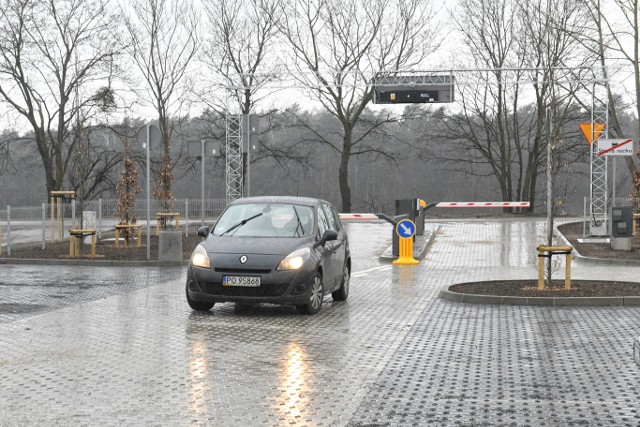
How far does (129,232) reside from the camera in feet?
89.2

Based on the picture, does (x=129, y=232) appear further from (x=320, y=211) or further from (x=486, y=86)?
(x=486, y=86)

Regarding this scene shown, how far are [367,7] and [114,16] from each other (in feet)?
43.3

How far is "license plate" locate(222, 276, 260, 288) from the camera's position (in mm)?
12297

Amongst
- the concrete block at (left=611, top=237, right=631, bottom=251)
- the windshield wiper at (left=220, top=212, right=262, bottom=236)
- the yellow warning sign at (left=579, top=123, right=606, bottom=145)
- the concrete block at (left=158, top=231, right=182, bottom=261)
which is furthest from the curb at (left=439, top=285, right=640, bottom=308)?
the yellow warning sign at (left=579, top=123, right=606, bottom=145)

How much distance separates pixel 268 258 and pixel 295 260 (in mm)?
339

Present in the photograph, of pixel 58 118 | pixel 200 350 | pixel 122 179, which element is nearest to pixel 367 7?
pixel 58 118

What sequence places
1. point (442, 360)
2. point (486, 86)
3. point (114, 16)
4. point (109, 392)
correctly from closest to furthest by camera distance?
point (109, 392)
point (442, 360)
point (114, 16)
point (486, 86)

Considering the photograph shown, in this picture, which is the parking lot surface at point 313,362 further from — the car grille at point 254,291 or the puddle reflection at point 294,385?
the car grille at point 254,291

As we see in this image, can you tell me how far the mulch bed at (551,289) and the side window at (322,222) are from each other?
235cm

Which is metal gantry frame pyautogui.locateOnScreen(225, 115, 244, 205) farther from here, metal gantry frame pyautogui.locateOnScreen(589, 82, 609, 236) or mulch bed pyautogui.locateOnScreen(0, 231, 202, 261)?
metal gantry frame pyautogui.locateOnScreen(589, 82, 609, 236)

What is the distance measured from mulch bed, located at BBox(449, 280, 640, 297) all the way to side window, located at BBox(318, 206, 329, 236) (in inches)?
92.3

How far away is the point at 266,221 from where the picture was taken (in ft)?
44.5

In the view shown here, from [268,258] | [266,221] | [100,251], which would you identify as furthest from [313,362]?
[100,251]

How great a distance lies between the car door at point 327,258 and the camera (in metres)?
13.2
